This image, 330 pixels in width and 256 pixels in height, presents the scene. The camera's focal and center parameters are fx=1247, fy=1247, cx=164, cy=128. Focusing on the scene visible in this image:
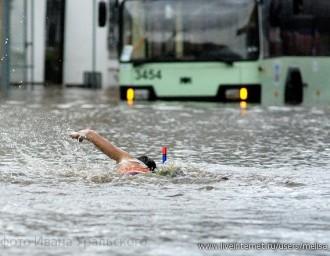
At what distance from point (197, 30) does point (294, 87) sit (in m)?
3.25

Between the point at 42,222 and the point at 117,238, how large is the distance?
0.82 m

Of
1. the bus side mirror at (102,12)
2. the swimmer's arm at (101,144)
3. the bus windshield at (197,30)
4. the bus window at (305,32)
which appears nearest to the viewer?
the swimmer's arm at (101,144)

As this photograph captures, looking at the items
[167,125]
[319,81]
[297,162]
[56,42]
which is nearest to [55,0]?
[56,42]

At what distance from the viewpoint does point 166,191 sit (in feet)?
31.6

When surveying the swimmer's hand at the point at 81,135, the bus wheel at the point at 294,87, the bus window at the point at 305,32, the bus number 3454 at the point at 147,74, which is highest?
the bus window at the point at 305,32

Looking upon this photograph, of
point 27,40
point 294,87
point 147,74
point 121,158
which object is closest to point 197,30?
point 147,74

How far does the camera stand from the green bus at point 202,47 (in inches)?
1015

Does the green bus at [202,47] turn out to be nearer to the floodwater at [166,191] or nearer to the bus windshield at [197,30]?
the bus windshield at [197,30]

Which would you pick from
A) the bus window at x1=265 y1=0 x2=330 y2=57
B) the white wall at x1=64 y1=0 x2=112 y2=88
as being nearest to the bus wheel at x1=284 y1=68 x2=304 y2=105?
the bus window at x1=265 y1=0 x2=330 y2=57

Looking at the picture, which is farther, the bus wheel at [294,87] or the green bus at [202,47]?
the bus wheel at [294,87]

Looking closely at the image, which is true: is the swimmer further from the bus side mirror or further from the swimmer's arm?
the bus side mirror

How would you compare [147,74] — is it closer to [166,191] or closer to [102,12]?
[102,12]

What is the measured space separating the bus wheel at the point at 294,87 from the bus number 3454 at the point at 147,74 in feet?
10.5

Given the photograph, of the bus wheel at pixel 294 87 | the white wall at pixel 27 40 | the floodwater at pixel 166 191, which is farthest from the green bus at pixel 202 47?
the white wall at pixel 27 40
